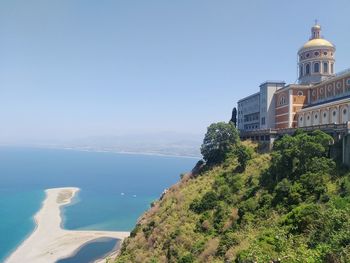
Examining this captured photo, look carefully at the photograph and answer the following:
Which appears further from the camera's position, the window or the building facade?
the window

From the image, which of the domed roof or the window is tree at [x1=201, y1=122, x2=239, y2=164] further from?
the domed roof

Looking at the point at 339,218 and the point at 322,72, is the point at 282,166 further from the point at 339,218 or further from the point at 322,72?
the point at 322,72

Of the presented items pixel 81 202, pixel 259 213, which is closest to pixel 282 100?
pixel 259 213

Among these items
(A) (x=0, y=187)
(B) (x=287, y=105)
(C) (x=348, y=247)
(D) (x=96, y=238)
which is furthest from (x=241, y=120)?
(A) (x=0, y=187)

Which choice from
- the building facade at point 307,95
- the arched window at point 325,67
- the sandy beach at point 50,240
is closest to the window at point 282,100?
the building facade at point 307,95

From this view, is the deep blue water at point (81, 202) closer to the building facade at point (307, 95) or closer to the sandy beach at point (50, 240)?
the sandy beach at point (50, 240)

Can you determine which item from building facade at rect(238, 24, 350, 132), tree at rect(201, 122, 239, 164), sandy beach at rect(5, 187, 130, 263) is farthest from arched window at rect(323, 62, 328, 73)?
sandy beach at rect(5, 187, 130, 263)

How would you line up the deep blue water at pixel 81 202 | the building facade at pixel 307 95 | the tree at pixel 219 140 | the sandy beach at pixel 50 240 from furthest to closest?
the deep blue water at pixel 81 202 < the sandy beach at pixel 50 240 < the tree at pixel 219 140 < the building facade at pixel 307 95
